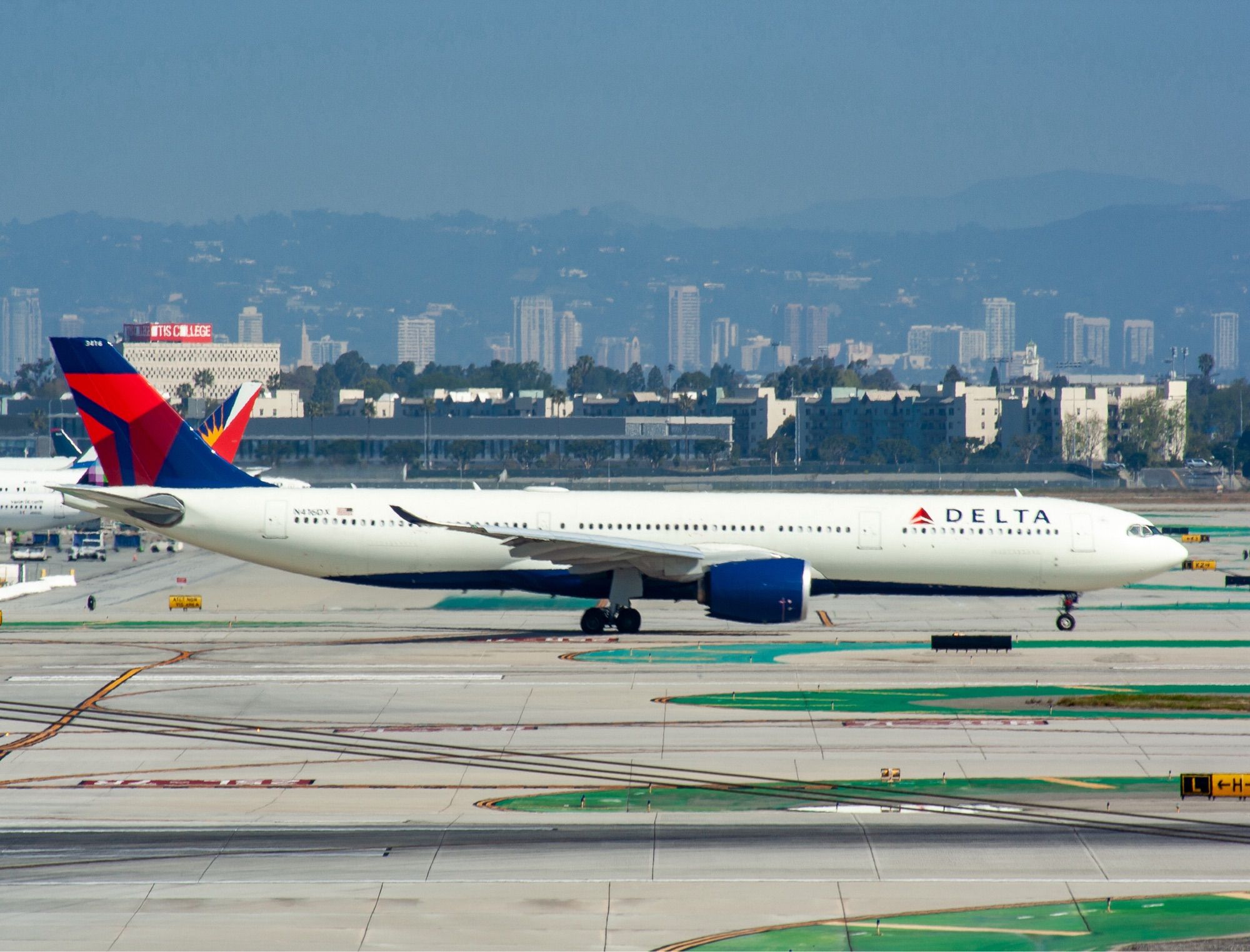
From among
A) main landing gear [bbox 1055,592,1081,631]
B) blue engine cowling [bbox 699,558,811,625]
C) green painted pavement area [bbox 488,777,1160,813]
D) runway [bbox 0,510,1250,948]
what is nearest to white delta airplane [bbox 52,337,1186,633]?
main landing gear [bbox 1055,592,1081,631]

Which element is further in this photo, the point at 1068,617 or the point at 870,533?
the point at 1068,617

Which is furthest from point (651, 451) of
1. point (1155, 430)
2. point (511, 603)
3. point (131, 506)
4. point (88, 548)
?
point (131, 506)

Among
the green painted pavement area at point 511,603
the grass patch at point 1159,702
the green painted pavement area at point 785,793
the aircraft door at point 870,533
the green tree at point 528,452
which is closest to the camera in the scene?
the green painted pavement area at point 785,793

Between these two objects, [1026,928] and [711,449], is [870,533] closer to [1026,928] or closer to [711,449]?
[1026,928]

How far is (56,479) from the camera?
2798 inches

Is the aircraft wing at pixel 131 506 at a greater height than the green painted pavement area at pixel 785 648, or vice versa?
the aircraft wing at pixel 131 506

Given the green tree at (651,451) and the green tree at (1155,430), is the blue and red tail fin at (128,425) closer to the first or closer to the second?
the green tree at (651,451)

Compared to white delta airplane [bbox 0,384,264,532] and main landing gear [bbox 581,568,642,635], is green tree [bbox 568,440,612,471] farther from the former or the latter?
main landing gear [bbox 581,568,642,635]

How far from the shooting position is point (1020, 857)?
19094 mm

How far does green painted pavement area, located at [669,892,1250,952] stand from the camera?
16.1 metres

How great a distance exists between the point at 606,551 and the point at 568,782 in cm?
1494

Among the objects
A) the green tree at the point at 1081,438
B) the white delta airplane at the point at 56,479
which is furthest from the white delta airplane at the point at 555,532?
the green tree at the point at 1081,438

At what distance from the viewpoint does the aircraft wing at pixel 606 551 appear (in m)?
37.7

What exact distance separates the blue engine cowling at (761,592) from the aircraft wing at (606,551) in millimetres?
1127
